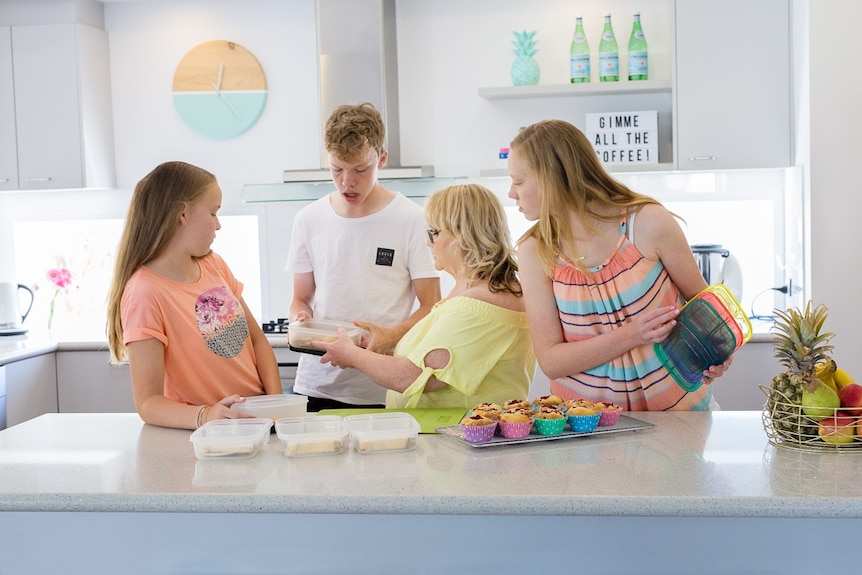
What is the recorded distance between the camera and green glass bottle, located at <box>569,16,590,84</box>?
386cm

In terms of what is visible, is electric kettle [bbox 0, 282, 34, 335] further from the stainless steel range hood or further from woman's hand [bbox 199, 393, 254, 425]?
woman's hand [bbox 199, 393, 254, 425]

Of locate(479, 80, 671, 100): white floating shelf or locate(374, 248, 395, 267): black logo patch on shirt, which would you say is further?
locate(479, 80, 671, 100): white floating shelf

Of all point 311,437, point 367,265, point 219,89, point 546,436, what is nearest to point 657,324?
point 546,436

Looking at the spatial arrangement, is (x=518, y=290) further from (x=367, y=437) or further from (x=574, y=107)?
(x=574, y=107)

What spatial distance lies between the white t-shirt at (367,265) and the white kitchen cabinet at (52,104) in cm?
200

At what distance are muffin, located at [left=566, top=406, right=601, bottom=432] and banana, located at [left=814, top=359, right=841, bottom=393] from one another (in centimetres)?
38

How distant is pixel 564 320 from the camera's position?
1.88 m

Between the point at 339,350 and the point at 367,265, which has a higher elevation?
the point at 367,265

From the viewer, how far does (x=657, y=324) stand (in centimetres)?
172

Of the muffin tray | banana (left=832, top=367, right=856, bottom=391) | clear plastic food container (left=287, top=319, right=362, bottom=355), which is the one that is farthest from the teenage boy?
banana (left=832, top=367, right=856, bottom=391)

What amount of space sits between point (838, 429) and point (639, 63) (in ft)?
8.51

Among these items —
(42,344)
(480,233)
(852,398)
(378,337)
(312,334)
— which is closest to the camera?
(852,398)

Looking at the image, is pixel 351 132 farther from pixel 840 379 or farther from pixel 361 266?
pixel 840 379

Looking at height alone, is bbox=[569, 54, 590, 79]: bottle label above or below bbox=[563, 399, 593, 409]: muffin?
above
